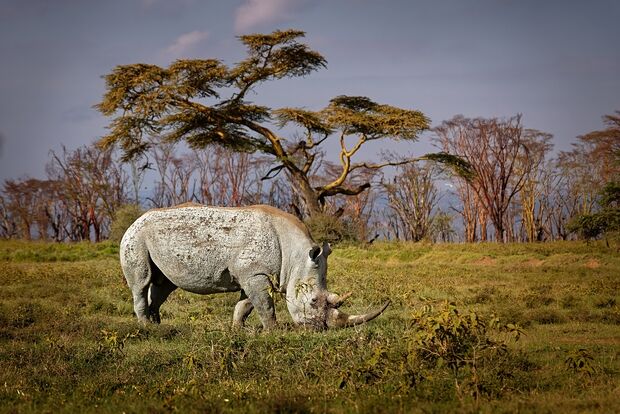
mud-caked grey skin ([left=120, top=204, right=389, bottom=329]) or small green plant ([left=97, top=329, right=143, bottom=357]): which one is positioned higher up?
mud-caked grey skin ([left=120, top=204, right=389, bottom=329])

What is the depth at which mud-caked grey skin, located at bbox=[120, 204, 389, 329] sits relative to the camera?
32.4ft

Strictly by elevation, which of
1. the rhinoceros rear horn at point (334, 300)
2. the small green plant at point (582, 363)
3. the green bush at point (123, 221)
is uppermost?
the green bush at point (123, 221)

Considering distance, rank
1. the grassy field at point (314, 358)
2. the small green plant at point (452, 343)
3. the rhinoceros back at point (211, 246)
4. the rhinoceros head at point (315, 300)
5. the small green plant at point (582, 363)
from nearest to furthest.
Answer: the grassy field at point (314, 358) < the small green plant at point (582, 363) < the small green plant at point (452, 343) < the rhinoceros head at point (315, 300) < the rhinoceros back at point (211, 246)

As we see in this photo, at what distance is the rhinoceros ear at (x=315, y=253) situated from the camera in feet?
32.1

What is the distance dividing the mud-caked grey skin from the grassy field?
0.49 meters

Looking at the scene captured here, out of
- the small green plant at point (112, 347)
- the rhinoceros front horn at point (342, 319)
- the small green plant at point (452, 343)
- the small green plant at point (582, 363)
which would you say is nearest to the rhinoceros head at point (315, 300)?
the rhinoceros front horn at point (342, 319)

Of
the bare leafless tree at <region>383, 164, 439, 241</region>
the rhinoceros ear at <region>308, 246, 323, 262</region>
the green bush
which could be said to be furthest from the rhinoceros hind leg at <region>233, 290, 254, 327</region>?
the bare leafless tree at <region>383, 164, 439, 241</region>

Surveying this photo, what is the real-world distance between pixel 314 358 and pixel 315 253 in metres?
2.21

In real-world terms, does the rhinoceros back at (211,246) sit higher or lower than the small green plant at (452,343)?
higher

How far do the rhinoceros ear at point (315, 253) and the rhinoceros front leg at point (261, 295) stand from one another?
0.78 metres

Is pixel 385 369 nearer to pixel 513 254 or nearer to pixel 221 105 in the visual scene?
pixel 513 254

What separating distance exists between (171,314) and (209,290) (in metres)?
2.47

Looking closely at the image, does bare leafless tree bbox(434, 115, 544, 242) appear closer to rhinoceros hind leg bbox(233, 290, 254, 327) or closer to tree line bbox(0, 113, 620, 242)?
tree line bbox(0, 113, 620, 242)

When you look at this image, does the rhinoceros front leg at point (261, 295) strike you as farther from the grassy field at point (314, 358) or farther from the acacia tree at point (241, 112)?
the acacia tree at point (241, 112)
